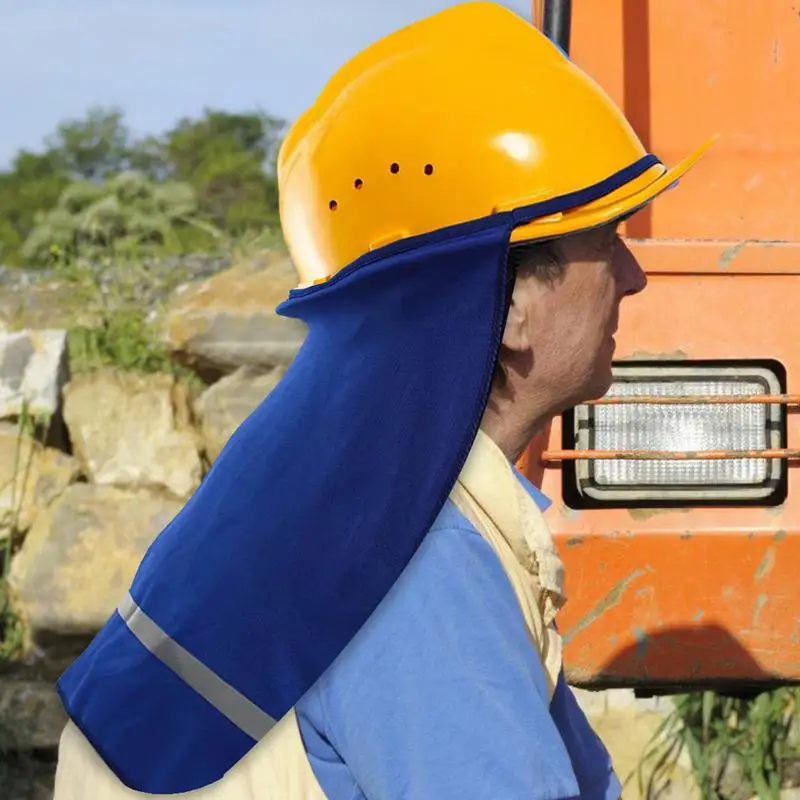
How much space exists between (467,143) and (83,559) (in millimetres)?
2825

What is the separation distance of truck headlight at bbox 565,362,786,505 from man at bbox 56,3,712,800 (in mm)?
728

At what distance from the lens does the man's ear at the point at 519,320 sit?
4.52 ft

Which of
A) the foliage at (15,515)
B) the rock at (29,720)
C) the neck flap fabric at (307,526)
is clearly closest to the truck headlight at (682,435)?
the neck flap fabric at (307,526)

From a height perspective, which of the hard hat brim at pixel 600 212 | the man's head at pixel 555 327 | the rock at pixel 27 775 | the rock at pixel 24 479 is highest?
the hard hat brim at pixel 600 212

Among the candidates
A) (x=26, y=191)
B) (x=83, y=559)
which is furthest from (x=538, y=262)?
(x=26, y=191)

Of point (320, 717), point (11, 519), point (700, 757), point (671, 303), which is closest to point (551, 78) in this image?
point (320, 717)

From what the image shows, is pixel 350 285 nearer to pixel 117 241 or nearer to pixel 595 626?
pixel 595 626

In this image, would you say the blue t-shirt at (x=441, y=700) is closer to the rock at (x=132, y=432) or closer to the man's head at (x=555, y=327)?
the man's head at (x=555, y=327)

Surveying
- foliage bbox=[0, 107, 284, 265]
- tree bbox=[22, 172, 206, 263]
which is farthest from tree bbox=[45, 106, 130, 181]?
tree bbox=[22, 172, 206, 263]

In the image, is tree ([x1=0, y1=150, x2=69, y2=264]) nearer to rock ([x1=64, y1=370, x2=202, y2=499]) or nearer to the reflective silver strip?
rock ([x1=64, y1=370, x2=202, y2=499])

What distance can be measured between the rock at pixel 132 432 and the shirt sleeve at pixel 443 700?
296 cm

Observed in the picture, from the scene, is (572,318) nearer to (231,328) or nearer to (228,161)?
(231,328)

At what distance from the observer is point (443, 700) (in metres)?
1.14

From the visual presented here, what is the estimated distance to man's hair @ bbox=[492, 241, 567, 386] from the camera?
1354 mm
